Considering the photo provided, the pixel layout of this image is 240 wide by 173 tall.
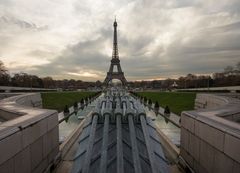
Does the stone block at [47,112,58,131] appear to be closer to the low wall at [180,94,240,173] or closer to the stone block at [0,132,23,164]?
the stone block at [0,132,23,164]

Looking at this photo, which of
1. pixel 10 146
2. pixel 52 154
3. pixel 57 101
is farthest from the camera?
pixel 57 101

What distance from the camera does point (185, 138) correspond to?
6246 millimetres

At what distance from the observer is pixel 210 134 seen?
4.73m

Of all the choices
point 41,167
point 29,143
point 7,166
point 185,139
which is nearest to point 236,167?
point 185,139

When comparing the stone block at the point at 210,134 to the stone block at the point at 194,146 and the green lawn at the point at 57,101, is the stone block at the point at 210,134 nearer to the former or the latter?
the stone block at the point at 194,146

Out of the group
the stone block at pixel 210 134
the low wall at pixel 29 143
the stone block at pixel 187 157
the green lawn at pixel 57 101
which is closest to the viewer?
the low wall at pixel 29 143

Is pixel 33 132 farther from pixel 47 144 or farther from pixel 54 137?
pixel 54 137

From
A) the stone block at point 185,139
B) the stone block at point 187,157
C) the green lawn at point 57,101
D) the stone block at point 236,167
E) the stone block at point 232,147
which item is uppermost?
the stone block at point 232,147

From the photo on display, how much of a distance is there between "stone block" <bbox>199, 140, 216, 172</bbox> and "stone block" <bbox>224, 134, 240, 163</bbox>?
0.58 meters

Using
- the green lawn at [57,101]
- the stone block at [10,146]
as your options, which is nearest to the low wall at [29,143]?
the stone block at [10,146]

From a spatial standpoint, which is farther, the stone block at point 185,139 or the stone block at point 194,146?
the stone block at point 185,139

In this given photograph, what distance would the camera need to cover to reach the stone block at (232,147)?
3702 mm

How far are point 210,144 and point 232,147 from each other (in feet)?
2.81

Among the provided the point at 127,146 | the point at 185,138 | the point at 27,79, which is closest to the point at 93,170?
the point at 127,146
